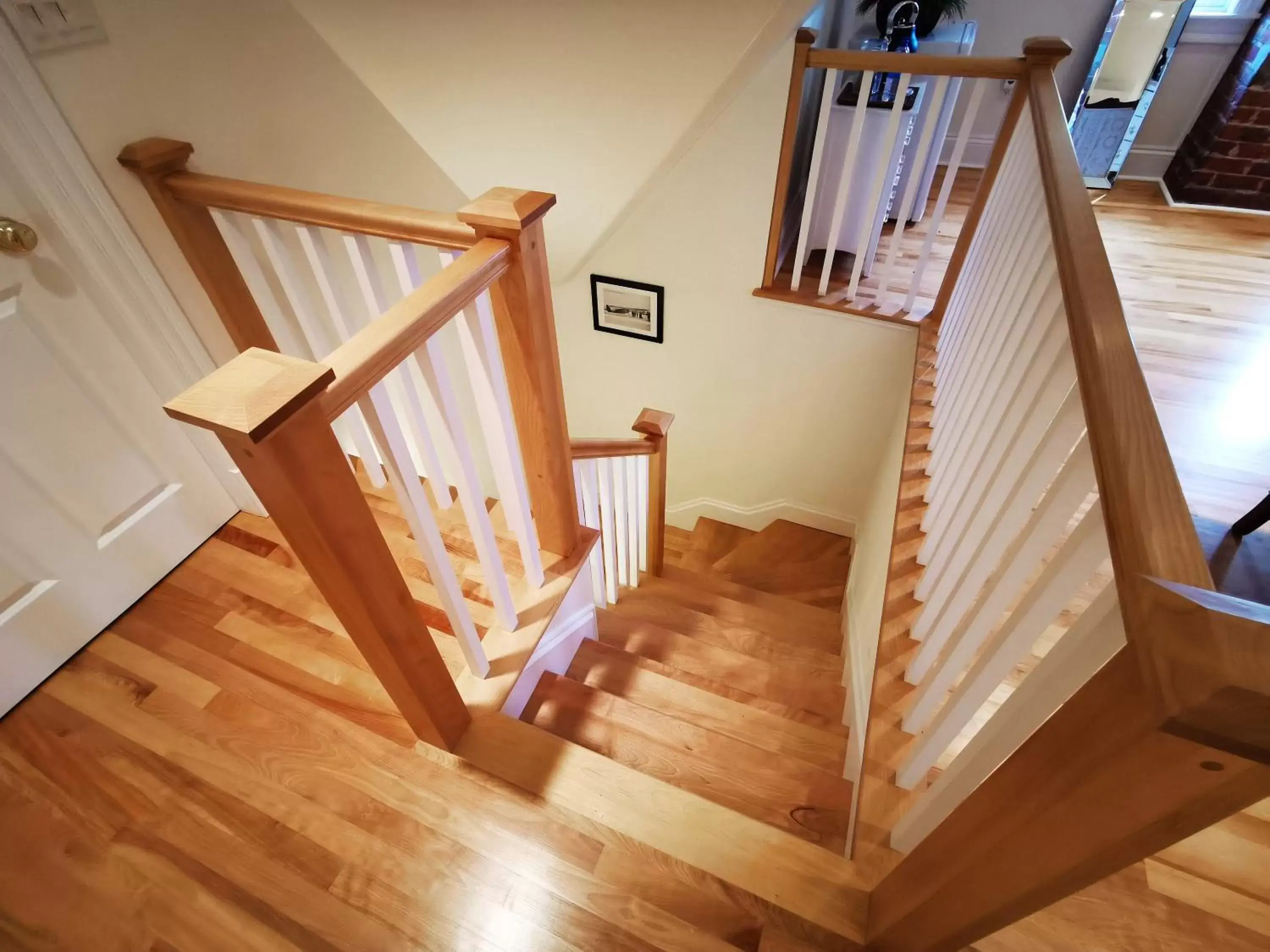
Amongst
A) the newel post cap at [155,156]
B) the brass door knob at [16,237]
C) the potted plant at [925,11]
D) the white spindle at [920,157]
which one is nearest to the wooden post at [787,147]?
the white spindle at [920,157]

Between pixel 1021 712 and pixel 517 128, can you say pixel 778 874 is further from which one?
pixel 517 128

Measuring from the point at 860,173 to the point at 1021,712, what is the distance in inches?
104

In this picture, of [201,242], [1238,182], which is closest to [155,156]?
[201,242]

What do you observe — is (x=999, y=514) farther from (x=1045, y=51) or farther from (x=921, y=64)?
(x=921, y=64)

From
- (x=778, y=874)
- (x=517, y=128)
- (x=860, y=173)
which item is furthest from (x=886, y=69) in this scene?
(x=778, y=874)

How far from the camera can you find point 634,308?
312cm

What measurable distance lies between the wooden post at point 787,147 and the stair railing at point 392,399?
166cm

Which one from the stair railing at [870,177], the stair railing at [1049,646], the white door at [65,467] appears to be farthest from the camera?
the stair railing at [870,177]

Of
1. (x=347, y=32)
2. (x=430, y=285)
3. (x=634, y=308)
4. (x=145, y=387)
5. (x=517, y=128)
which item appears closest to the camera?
(x=430, y=285)

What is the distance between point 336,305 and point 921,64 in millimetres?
1990

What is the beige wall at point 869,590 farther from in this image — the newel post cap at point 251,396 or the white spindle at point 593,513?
the newel post cap at point 251,396

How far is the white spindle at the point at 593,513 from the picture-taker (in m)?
1.82

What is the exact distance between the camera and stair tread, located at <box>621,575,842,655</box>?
234cm

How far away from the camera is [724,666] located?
2082 millimetres
